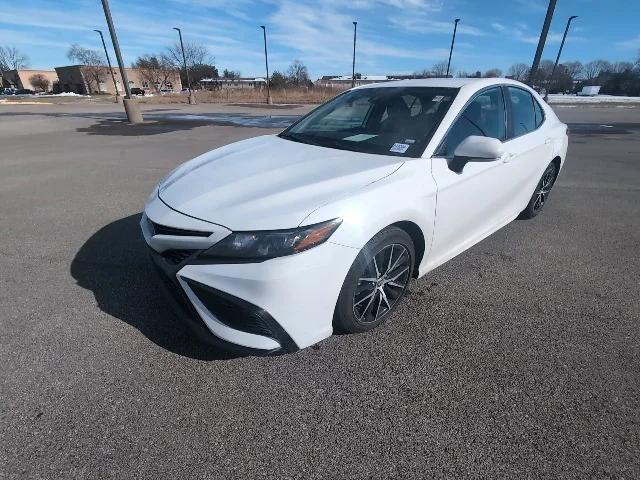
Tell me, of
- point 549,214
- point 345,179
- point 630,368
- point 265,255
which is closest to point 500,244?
point 549,214

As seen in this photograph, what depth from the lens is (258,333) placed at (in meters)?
1.91

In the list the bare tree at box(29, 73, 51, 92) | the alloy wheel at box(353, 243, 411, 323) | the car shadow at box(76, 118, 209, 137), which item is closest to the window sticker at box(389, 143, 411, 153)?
the alloy wheel at box(353, 243, 411, 323)

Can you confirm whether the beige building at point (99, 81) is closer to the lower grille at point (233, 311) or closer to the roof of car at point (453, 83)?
the roof of car at point (453, 83)

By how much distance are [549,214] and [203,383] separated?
4.64 metres

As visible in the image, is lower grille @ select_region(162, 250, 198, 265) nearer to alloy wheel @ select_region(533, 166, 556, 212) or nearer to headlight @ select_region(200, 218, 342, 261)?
headlight @ select_region(200, 218, 342, 261)

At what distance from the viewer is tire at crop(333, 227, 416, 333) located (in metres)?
2.10

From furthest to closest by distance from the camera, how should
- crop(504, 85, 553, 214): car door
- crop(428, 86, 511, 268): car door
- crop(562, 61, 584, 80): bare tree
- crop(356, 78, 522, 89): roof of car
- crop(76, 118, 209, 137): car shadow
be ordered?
crop(562, 61, 584, 80): bare tree < crop(76, 118, 209, 137): car shadow < crop(504, 85, 553, 214): car door < crop(356, 78, 522, 89): roof of car < crop(428, 86, 511, 268): car door

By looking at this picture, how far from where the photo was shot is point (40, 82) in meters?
89.9

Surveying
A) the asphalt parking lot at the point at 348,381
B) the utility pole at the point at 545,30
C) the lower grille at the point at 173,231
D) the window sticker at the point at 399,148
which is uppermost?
the utility pole at the point at 545,30

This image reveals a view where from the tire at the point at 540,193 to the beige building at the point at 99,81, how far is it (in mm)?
90767

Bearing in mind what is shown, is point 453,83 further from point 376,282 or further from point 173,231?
point 173,231

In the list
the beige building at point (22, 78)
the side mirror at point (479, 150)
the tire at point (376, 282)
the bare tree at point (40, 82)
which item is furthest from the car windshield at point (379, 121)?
the beige building at point (22, 78)

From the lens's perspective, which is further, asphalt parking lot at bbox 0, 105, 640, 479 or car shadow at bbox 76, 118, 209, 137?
car shadow at bbox 76, 118, 209, 137

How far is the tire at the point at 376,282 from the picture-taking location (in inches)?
82.8
